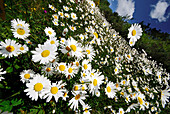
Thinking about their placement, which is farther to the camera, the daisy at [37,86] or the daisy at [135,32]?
the daisy at [135,32]

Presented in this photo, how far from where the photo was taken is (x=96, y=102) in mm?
1730

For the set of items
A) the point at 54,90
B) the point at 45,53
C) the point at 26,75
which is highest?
the point at 45,53

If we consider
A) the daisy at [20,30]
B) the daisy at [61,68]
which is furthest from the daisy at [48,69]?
the daisy at [20,30]

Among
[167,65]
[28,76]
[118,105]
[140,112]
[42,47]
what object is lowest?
[140,112]

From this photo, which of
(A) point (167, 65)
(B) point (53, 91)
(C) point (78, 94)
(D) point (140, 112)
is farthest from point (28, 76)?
(A) point (167, 65)

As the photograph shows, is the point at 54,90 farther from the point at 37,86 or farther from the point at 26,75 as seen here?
the point at 26,75

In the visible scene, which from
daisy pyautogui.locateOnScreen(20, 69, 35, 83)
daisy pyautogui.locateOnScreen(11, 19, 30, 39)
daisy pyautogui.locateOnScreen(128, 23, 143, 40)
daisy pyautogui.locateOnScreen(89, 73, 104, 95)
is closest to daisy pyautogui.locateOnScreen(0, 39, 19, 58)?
daisy pyautogui.locateOnScreen(11, 19, 30, 39)

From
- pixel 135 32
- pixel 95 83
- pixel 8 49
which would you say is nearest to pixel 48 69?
pixel 8 49

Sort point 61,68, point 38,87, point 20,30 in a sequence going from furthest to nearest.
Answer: point 61,68, point 20,30, point 38,87

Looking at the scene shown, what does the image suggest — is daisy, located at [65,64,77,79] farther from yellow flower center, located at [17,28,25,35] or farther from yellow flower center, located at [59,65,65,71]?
yellow flower center, located at [17,28,25,35]

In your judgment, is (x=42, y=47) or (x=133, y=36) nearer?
(x=42, y=47)

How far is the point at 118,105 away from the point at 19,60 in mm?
2258

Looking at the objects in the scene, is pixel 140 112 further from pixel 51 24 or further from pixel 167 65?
pixel 167 65

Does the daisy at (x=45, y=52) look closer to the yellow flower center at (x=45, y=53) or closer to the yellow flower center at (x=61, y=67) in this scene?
the yellow flower center at (x=45, y=53)
